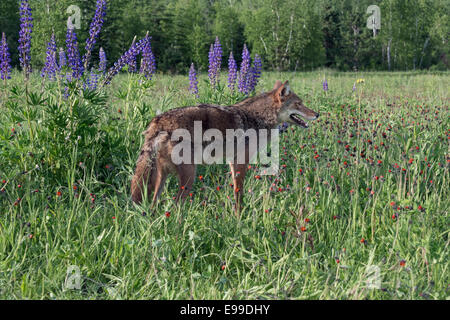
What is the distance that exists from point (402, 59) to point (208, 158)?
5694 cm

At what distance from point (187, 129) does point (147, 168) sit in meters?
0.55

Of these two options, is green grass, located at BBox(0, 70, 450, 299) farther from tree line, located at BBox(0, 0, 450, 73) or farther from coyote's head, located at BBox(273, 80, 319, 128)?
tree line, located at BBox(0, 0, 450, 73)

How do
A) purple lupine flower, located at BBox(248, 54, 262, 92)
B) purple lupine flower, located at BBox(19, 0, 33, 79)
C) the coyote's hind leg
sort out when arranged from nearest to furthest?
the coyote's hind leg < purple lupine flower, located at BBox(19, 0, 33, 79) < purple lupine flower, located at BBox(248, 54, 262, 92)

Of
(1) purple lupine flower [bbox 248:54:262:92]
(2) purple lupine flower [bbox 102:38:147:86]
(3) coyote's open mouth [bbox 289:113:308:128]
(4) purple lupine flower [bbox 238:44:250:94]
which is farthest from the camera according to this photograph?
(1) purple lupine flower [bbox 248:54:262:92]

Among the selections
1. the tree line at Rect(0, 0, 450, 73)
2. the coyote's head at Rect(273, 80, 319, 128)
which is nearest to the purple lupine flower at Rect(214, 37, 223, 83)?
the coyote's head at Rect(273, 80, 319, 128)

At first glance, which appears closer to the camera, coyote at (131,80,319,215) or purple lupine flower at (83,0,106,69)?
coyote at (131,80,319,215)

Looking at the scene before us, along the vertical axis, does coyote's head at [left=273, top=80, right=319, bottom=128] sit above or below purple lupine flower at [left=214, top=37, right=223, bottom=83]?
below

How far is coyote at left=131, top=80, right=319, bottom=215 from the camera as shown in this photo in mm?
4102

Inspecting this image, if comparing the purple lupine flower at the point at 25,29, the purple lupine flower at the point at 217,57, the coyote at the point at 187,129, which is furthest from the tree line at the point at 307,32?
the purple lupine flower at the point at 25,29

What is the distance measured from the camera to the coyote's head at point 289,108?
5352 mm

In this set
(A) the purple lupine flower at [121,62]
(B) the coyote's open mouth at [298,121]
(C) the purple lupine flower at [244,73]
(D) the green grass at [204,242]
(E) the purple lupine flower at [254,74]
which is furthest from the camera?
(E) the purple lupine flower at [254,74]

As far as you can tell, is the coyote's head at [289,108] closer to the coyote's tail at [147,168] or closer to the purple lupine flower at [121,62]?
the coyote's tail at [147,168]

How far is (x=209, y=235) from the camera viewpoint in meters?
3.49

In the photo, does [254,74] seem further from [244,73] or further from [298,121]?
[298,121]
